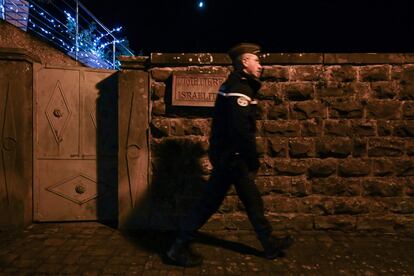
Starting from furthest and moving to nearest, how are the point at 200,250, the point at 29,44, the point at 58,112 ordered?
the point at 29,44 → the point at 58,112 → the point at 200,250

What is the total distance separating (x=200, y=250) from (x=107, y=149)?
70.9 inches

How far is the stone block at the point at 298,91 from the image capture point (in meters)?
4.73

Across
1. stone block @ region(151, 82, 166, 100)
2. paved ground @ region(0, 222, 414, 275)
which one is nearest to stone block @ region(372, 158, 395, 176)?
paved ground @ region(0, 222, 414, 275)

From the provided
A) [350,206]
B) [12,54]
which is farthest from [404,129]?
[12,54]

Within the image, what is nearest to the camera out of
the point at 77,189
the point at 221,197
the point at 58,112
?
the point at 221,197

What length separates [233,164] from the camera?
148 inches

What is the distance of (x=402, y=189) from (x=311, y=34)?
35.6 ft

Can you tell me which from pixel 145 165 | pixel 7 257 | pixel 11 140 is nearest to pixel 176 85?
pixel 145 165

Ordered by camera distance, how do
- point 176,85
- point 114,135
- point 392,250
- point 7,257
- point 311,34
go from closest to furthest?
point 7,257 → point 392,250 → point 176,85 → point 114,135 → point 311,34

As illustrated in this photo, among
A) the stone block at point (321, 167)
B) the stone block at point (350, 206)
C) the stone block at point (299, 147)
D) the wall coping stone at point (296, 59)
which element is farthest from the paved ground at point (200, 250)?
the wall coping stone at point (296, 59)

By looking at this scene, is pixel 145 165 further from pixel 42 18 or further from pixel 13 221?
pixel 42 18

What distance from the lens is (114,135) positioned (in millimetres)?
5031

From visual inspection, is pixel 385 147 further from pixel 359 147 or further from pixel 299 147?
pixel 299 147

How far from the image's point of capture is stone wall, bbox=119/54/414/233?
4.73 meters
